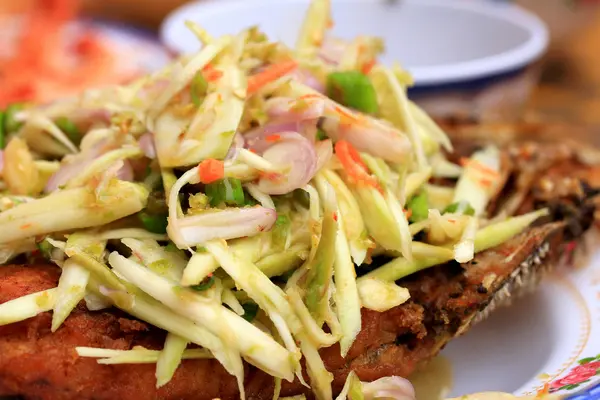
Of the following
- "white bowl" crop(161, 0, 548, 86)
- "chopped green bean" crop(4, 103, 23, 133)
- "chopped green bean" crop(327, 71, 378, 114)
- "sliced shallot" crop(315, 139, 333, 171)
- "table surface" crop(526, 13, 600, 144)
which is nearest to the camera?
"sliced shallot" crop(315, 139, 333, 171)

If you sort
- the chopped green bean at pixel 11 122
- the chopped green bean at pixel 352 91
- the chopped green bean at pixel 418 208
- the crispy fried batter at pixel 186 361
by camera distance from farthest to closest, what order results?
1. the chopped green bean at pixel 11 122
2. the chopped green bean at pixel 352 91
3. the chopped green bean at pixel 418 208
4. the crispy fried batter at pixel 186 361

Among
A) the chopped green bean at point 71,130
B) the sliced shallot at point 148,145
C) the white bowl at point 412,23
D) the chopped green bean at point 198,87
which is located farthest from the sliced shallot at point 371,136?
the white bowl at point 412,23

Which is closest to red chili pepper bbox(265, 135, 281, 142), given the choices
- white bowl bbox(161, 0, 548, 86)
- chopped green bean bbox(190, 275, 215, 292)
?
chopped green bean bbox(190, 275, 215, 292)

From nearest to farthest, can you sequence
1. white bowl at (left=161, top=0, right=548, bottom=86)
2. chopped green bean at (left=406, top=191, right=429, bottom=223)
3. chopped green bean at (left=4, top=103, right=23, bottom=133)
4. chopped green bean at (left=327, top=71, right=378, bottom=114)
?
chopped green bean at (left=406, top=191, right=429, bottom=223), chopped green bean at (left=327, top=71, right=378, bottom=114), chopped green bean at (left=4, top=103, right=23, bottom=133), white bowl at (left=161, top=0, right=548, bottom=86)

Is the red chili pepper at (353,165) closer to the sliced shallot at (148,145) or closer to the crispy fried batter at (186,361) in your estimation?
the crispy fried batter at (186,361)

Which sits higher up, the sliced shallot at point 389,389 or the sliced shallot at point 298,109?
the sliced shallot at point 298,109

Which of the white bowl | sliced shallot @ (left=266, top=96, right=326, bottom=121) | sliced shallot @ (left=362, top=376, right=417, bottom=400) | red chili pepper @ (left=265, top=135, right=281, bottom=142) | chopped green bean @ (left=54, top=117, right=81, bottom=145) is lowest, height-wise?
the white bowl

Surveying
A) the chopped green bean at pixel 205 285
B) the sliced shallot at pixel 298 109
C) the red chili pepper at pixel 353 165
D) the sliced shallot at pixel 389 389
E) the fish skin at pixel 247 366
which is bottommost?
the sliced shallot at pixel 389 389

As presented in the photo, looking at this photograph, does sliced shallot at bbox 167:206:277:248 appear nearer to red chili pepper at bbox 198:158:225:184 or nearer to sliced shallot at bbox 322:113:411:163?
red chili pepper at bbox 198:158:225:184

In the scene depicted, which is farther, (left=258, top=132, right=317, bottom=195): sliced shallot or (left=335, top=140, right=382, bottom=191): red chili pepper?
(left=335, top=140, right=382, bottom=191): red chili pepper

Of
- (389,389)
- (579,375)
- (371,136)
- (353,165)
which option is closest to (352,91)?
(371,136)
